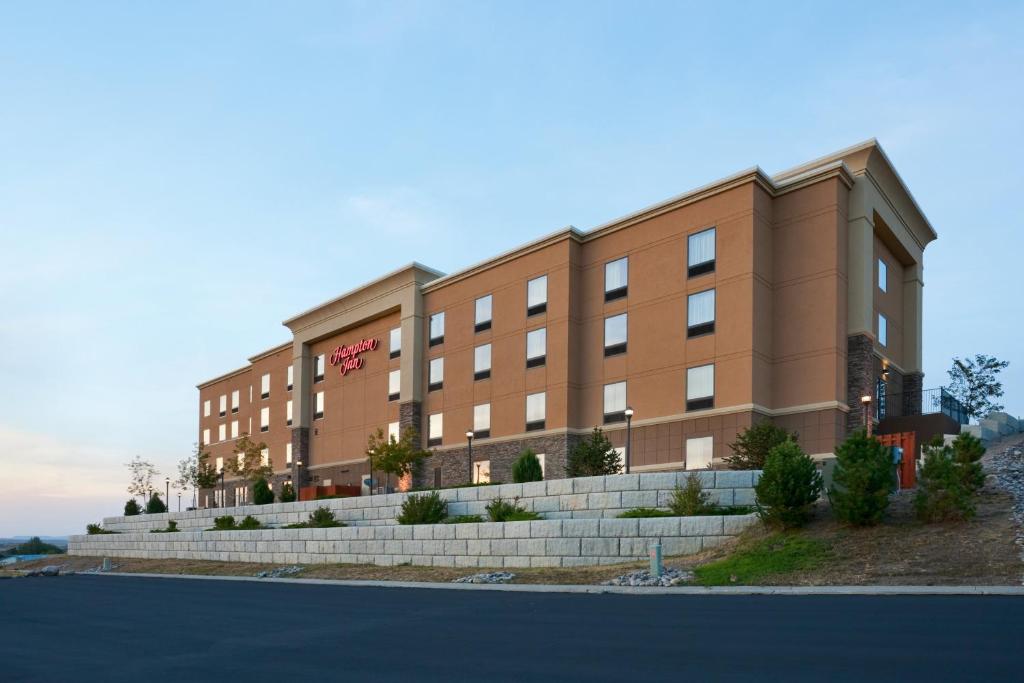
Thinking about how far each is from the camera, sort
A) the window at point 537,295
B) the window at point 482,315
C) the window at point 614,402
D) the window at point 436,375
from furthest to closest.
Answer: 1. the window at point 436,375
2. the window at point 482,315
3. the window at point 537,295
4. the window at point 614,402

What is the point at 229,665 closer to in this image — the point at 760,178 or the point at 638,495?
the point at 638,495

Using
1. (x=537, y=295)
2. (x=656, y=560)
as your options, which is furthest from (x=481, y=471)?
(x=656, y=560)

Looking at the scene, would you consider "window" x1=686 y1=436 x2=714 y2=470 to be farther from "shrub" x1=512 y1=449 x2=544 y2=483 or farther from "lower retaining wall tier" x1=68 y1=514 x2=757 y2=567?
"lower retaining wall tier" x1=68 y1=514 x2=757 y2=567

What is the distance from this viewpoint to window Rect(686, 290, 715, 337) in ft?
114

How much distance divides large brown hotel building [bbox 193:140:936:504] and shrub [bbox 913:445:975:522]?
13.8 m

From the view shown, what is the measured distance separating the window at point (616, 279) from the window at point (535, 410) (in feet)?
18.7

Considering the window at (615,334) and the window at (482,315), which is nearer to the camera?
the window at (615,334)

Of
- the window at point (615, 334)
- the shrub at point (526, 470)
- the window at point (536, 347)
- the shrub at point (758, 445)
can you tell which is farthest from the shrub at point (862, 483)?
the window at point (536, 347)

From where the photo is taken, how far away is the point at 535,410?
4072cm

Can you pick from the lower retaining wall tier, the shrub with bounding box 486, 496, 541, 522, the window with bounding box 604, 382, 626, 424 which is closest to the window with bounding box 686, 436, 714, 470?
the window with bounding box 604, 382, 626, 424

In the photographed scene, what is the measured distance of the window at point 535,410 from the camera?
40.2m

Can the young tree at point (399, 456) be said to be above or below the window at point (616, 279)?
below

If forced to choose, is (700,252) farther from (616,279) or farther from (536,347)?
(536,347)

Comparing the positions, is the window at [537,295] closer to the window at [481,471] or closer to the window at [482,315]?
the window at [482,315]
